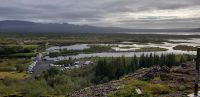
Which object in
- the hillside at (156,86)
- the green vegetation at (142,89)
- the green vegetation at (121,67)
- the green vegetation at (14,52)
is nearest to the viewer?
→ the green vegetation at (142,89)

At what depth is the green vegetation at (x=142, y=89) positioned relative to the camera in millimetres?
31734

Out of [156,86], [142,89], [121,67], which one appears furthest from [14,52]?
[142,89]

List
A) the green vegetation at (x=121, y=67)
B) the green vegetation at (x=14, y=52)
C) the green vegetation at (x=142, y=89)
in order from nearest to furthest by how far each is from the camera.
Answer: the green vegetation at (x=142, y=89) → the green vegetation at (x=121, y=67) → the green vegetation at (x=14, y=52)

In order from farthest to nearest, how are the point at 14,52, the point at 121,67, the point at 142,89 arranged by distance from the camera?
the point at 14,52 → the point at 121,67 → the point at 142,89

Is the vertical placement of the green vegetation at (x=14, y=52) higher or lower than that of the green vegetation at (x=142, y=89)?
lower

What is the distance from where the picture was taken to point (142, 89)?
34.2 metres

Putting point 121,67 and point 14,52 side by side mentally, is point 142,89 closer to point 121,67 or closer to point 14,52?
point 121,67

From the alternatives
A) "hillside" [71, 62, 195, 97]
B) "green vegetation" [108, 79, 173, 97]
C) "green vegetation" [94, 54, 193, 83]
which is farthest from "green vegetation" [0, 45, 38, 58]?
"green vegetation" [108, 79, 173, 97]

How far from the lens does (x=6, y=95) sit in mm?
69500

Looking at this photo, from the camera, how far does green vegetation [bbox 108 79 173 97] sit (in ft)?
104

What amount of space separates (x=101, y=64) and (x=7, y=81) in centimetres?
2553

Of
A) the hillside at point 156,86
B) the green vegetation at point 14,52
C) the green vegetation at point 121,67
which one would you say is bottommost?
the green vegetation at point 14,52

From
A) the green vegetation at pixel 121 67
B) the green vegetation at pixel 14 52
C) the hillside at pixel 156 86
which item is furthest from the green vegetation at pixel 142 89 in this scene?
the green vegetation at pixel 14 52

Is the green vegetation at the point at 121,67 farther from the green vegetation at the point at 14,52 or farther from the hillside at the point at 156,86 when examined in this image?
the green vegetation at the point at 14,52
